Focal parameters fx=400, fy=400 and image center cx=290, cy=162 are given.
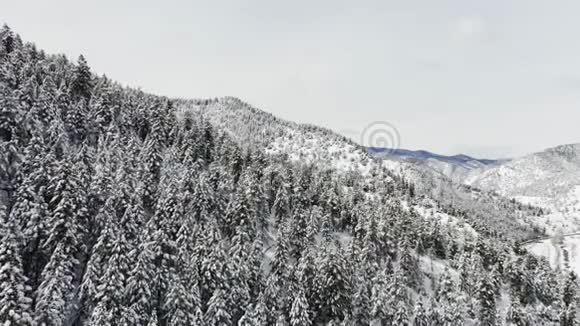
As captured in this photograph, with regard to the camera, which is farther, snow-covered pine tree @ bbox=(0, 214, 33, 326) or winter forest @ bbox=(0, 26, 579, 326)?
winter forest @ bbox=(0, 26, 579, 326)

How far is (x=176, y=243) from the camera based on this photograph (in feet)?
188

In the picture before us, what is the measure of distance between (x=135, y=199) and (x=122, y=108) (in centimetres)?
4385

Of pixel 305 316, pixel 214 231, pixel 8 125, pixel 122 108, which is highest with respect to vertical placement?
pixel 122 108

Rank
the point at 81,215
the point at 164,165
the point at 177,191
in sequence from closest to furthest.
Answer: the point at 81,215
the point at 177,191
the point at 164,165

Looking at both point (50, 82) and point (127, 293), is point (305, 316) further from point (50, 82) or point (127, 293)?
point (50, 82)

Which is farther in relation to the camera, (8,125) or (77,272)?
(8,125)

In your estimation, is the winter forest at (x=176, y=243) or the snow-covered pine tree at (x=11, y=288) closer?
the snow-covered pine tree at (x=11, y=288)

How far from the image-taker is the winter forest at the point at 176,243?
4947 cm

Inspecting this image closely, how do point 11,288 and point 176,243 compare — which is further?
point 176,243

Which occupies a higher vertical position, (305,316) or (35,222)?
(35,222)

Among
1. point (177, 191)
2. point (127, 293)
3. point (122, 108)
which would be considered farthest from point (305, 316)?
point (122, 108)

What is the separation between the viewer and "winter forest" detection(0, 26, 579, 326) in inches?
1948

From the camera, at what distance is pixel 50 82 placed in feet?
286

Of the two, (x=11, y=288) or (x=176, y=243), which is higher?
(x=176, y=243)
